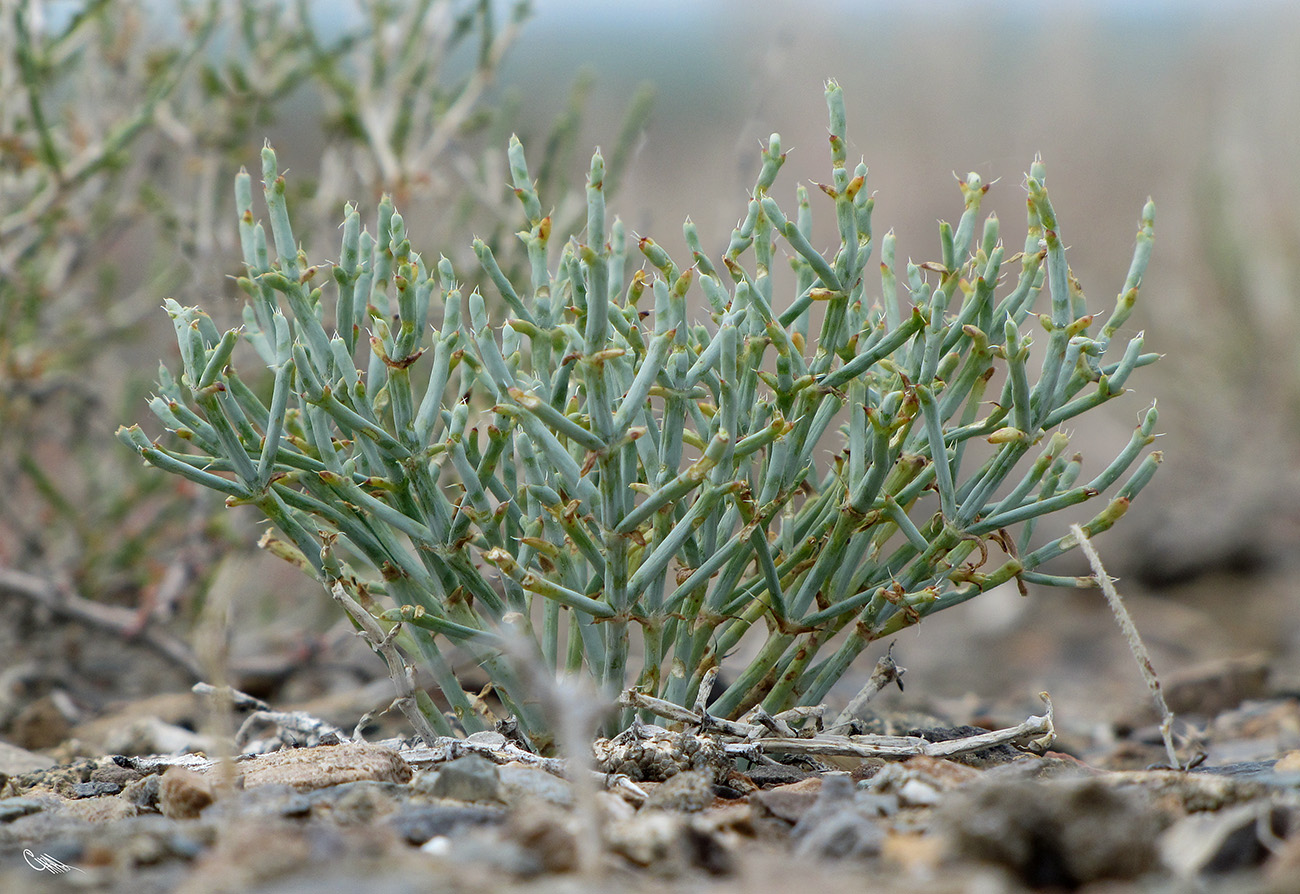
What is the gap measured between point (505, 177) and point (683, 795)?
442cm

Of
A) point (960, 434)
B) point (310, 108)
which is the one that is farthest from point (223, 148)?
point (310, 108)

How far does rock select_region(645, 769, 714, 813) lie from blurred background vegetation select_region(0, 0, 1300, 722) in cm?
63

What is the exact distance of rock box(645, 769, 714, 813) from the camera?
148 cm

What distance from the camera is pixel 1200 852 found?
1156mm

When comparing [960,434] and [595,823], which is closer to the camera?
[595,823]

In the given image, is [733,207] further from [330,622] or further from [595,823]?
[595,823]

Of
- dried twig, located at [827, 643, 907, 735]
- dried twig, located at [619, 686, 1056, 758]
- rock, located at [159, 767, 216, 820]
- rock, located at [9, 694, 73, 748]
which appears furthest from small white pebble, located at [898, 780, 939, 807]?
rock, located at [9, 694, 73, 748]

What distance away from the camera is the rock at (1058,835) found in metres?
1.03

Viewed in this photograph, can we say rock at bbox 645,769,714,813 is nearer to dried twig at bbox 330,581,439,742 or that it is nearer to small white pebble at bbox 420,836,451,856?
small white pebble at bbox 420,836,451,856

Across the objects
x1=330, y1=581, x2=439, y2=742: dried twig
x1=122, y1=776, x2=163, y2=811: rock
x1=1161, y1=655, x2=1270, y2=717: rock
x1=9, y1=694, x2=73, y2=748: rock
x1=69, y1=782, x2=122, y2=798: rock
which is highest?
x1=330, y1=581, x2=439, y2=742: dried twig

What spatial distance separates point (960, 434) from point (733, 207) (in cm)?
228

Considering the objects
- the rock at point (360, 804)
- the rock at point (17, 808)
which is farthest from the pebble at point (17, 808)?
the rock at point (360, 804)
